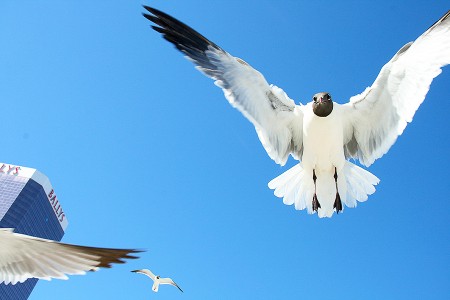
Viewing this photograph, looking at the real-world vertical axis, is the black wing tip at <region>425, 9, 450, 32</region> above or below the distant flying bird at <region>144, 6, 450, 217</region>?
above

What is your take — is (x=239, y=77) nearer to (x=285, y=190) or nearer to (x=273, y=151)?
(x=273, y=151)

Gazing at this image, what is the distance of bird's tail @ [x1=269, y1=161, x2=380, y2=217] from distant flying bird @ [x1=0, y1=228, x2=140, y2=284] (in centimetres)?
373

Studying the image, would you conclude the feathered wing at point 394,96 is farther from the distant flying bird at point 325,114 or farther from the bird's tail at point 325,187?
the bird's tail at point 325,187

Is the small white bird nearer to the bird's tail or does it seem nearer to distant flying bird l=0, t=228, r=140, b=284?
the bird's tail

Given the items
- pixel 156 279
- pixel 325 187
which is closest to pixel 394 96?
pixel 325 187

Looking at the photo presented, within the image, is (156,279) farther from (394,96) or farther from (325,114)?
(394,96)

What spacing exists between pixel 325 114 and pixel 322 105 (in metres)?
0.14

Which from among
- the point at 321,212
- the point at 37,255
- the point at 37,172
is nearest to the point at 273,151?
the point at 321,212

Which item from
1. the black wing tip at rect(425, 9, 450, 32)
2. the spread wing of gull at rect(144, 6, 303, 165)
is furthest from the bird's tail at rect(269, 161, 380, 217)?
the black wing tip at rect(425, 9, 450, 32)

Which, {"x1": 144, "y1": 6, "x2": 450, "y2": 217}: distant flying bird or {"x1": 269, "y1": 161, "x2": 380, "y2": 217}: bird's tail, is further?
{"x1": 269, "y1": 161, "x2": 380, "y2": 217}: bird's tail

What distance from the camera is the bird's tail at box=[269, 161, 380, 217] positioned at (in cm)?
680

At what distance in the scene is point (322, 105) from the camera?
646 centimetres

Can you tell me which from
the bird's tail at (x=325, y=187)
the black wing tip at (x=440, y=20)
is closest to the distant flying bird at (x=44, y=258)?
the bird's tail at (x=325, y=187)

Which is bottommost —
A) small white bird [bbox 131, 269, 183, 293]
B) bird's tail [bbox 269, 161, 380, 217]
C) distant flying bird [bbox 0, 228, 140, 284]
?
distant flying bird [bbox 0, 228, 140, 284]
